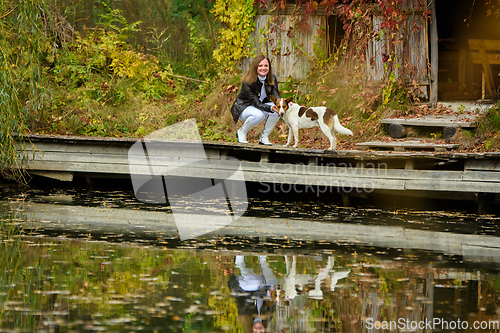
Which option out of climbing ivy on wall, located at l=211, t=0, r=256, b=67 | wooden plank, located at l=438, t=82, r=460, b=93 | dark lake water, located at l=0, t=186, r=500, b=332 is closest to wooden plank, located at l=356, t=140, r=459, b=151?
dark lake water, located at l=0, t=186, r=500, b=332

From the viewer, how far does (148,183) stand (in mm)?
11656

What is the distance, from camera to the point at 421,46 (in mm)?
11344

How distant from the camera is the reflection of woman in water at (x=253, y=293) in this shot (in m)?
4.55

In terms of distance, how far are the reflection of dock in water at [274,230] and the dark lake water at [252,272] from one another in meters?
0.02

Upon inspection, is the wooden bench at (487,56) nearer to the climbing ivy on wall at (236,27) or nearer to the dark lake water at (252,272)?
the dark lake water at (252,272)

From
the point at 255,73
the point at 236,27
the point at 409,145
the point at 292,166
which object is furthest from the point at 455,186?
the point at 236,27

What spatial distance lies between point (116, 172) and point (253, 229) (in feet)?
13.0

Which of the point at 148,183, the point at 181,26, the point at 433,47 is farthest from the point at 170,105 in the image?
the point at 433,47

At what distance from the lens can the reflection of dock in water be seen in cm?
703

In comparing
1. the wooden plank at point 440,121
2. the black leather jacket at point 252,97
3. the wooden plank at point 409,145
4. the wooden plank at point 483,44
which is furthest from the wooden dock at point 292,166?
the wooden plank at point 483,44

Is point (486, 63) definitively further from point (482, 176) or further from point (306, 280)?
point (306, 280)

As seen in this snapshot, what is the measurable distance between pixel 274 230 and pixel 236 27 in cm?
638

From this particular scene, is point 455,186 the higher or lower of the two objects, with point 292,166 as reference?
lower

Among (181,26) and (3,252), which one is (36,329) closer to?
(3,252)
